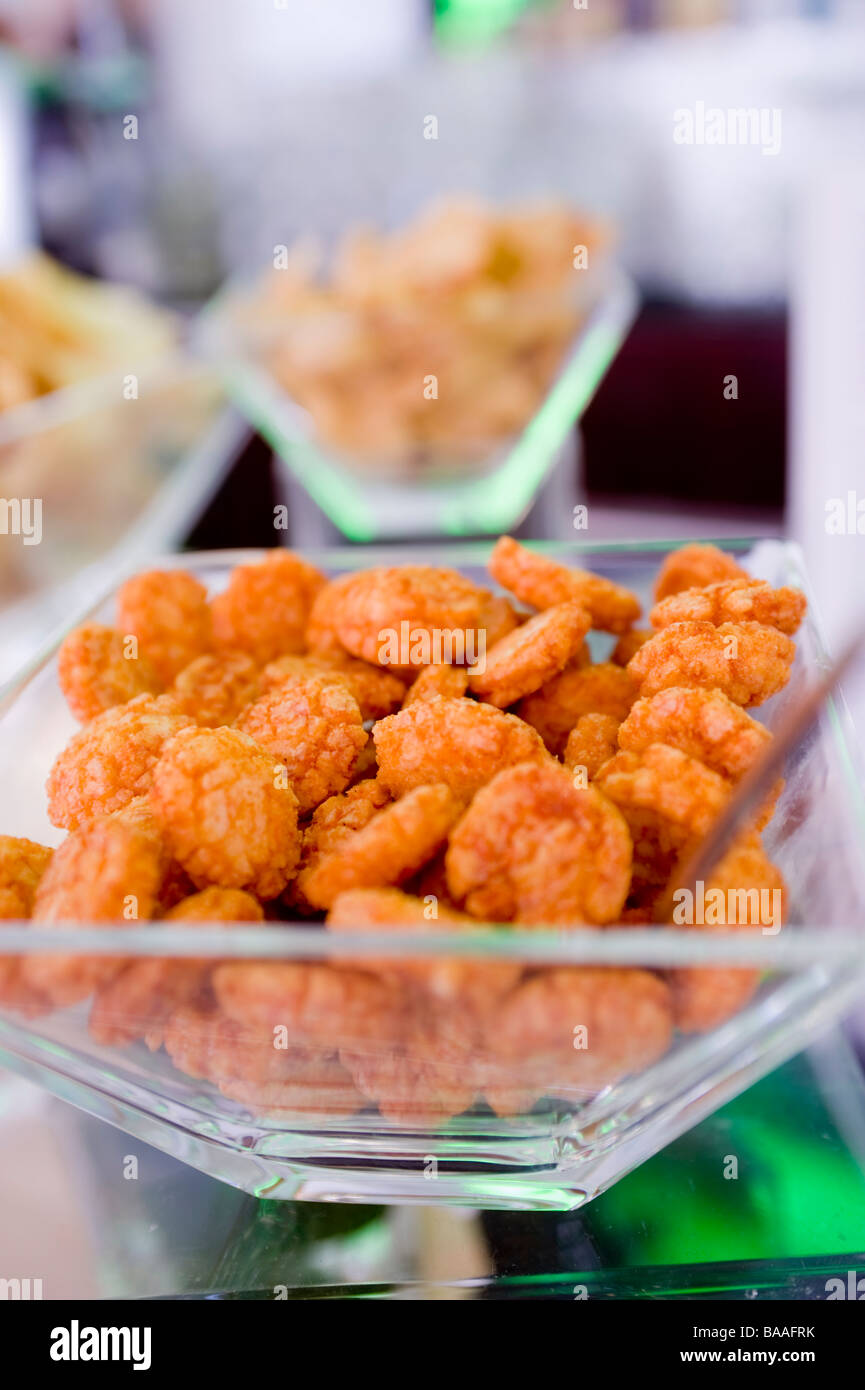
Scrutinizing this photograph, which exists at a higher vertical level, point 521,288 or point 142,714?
point 521,288

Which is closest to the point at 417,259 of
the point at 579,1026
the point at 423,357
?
the point at 423,357

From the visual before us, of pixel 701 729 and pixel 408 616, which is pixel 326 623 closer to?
pixel 408 616

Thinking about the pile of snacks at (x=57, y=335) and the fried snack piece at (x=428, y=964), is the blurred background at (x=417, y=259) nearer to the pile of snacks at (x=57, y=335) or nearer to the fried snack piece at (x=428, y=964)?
the pile of snacks at (x=57, y=335)

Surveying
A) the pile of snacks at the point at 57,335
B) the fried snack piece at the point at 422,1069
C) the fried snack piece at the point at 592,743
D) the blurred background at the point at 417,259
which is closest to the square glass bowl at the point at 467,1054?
the fried snack piece at the point at 422,1069
